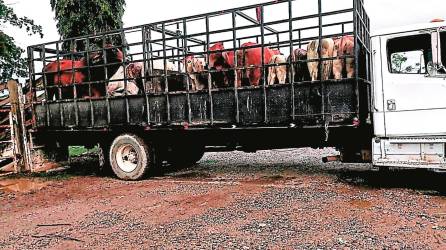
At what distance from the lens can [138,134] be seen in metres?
8.62

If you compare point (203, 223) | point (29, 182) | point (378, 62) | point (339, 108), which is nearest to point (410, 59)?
point (378, 62)

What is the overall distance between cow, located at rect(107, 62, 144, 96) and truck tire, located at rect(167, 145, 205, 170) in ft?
5.12

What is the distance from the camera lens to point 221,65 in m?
7.63

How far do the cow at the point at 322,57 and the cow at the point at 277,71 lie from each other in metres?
0.44

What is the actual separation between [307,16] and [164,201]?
3.57 m

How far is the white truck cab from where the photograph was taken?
5926mm

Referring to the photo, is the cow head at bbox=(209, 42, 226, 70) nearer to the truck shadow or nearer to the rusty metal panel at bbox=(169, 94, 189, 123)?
the rusty metal panel at bbox=(169, 94, 189, 123)

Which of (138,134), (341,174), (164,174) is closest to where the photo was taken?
(341,174)

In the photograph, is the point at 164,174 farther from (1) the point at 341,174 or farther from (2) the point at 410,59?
(2) the point at 410,59

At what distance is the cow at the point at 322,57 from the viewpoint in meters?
6.55

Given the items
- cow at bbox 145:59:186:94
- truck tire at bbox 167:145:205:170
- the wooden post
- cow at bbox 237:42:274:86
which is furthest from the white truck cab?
the wooden post

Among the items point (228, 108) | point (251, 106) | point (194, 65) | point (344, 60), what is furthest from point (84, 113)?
point (344, 60)

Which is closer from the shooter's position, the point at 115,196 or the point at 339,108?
the point at 339,108

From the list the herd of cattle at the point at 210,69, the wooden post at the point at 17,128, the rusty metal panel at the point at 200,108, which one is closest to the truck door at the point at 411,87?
the herd of cattle at the point at 210,69
